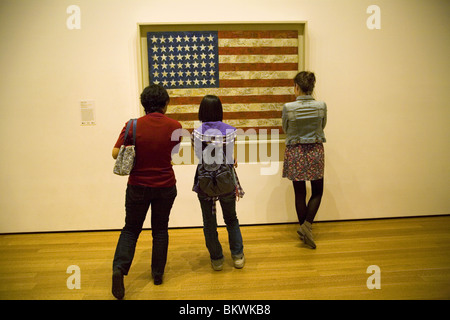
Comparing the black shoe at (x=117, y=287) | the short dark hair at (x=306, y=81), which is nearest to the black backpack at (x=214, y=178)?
the black shoe at (x=117, y=287)

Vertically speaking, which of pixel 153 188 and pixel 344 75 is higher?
pixel 344 75

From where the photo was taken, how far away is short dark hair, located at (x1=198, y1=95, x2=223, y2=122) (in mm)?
2250

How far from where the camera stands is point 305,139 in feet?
9.15

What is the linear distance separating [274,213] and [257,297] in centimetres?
147

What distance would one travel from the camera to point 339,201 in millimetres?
3527

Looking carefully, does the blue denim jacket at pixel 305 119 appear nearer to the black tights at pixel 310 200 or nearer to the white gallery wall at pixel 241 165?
the black tights at pixel 310 200

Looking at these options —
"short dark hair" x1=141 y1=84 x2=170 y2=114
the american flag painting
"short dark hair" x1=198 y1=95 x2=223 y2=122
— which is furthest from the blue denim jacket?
"short dark hair" x1=141 y1=84 x2=170 y2=114

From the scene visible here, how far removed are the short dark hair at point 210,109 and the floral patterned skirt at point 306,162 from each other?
3.05ft

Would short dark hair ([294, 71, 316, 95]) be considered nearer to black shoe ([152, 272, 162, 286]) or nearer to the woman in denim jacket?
the woman in denim jacket

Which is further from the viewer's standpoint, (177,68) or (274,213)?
(274,213)

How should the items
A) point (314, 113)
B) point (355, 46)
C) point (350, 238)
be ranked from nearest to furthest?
point (314, 113), point (350, 238), point (355, 46)

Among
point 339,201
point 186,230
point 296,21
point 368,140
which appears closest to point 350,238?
point 339,201

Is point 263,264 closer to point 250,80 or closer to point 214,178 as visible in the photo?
point 214,178

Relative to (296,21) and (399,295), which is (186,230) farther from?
(296,21)
